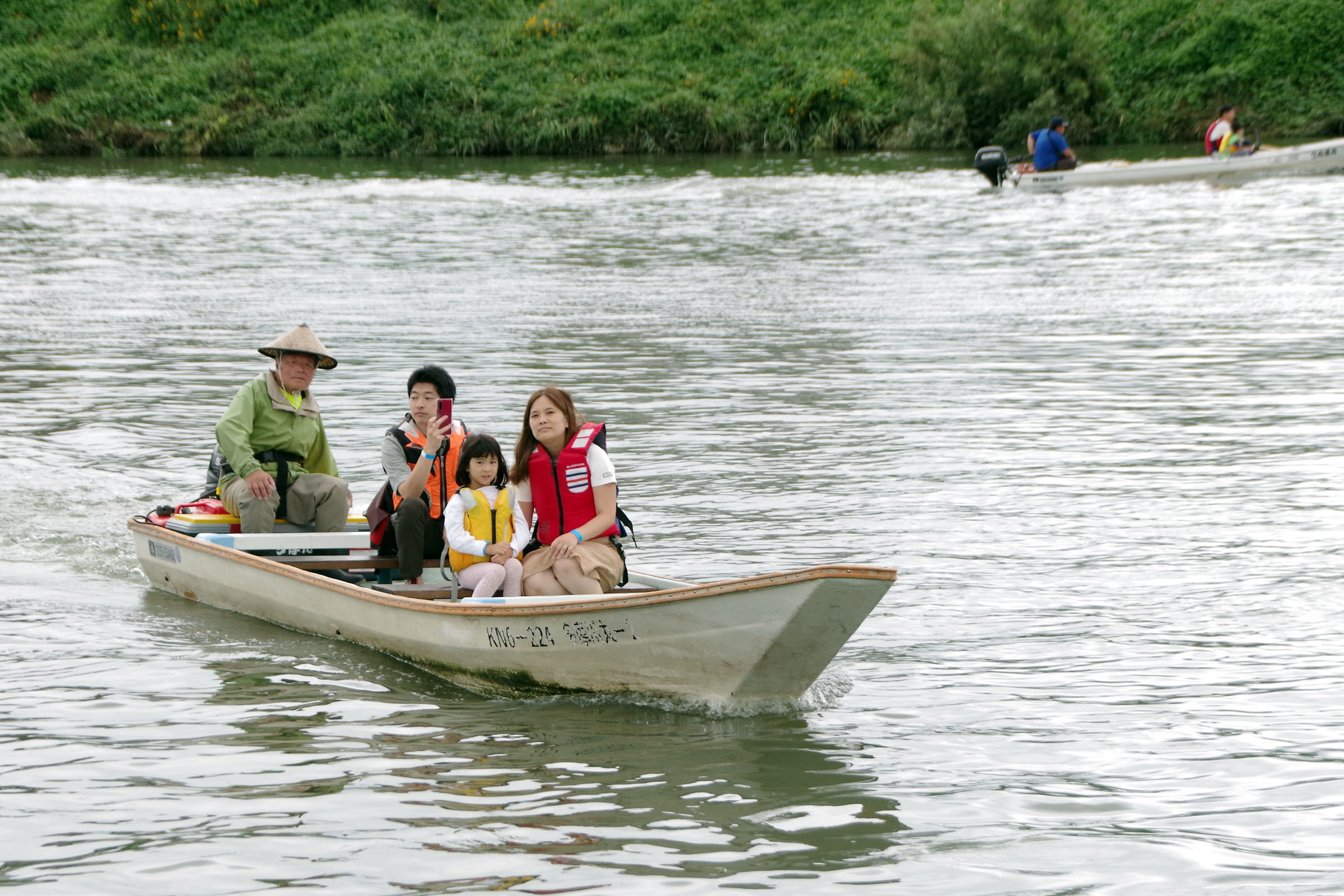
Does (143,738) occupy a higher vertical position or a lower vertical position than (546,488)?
lower

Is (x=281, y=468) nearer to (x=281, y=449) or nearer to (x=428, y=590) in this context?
(x=281, y=449)

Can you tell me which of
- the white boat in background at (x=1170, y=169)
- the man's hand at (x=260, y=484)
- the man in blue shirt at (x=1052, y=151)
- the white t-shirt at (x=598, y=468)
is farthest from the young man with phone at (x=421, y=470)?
the man in blue shirt at (x=1052, y=151)

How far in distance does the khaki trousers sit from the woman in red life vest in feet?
5.94

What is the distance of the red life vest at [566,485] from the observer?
6.96m

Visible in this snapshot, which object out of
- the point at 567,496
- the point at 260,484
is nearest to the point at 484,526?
the point at 567,496

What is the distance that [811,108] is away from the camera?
141 ft

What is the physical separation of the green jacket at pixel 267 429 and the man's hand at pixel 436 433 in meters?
1.24

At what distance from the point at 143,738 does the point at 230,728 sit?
13.3 inches

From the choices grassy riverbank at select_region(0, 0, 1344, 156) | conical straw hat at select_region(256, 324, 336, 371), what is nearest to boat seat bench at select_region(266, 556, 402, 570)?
conical straw hat at select_region(256, 324, 336, 371)

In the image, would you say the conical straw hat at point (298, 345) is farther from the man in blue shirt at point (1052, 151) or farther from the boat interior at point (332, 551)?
the man in blue shirt at point (1052, 151)

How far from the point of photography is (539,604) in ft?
21.5

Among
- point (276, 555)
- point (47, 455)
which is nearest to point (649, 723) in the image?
point (276, 555)

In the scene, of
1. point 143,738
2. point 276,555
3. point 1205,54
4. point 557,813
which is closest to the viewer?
point 557,813

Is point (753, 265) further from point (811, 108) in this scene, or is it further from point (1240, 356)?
point (811, 108)
